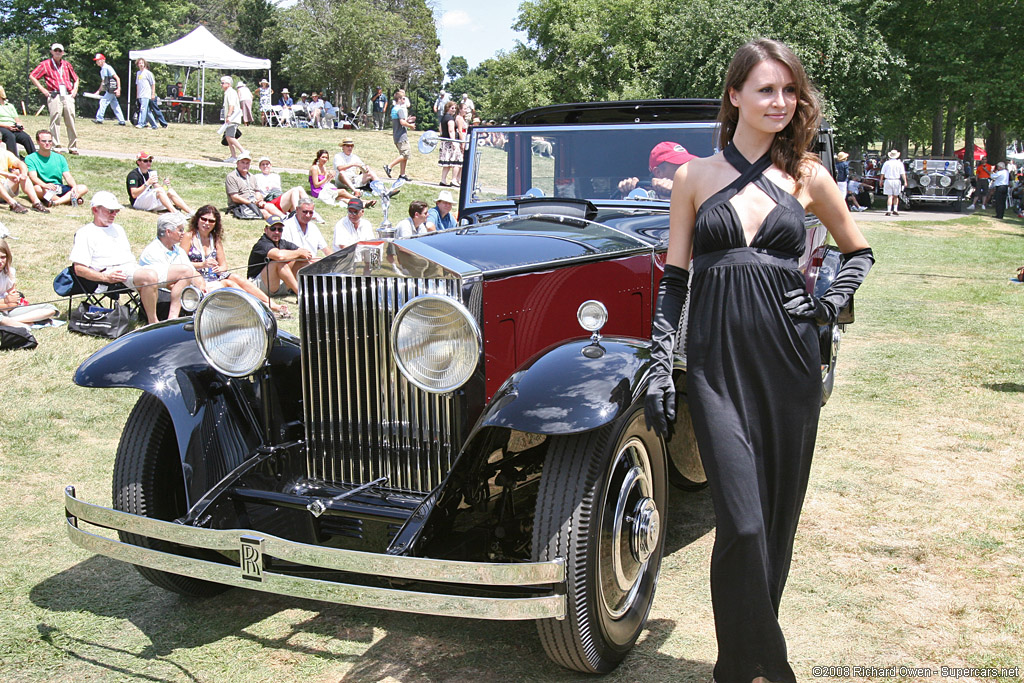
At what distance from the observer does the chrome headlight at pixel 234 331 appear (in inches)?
134

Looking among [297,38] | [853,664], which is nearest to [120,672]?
[853,664]

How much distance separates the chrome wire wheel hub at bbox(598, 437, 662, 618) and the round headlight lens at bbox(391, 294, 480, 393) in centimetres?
62

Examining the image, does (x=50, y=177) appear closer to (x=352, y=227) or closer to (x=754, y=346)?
(x=352, y=227)

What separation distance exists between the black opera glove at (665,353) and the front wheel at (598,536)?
35cm

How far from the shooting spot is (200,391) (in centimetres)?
351

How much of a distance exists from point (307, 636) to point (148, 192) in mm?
10493

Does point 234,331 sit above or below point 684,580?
above

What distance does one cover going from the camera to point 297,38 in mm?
39781

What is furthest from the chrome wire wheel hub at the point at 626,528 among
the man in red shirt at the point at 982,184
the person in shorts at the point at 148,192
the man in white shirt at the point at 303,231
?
the man in red shirt at the point at 982,184

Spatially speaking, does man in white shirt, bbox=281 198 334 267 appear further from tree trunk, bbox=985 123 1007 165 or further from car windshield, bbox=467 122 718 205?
tree trunk, bbox=985 123 1007 165

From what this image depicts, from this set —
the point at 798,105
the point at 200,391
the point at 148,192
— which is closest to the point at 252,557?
the point at 200,391

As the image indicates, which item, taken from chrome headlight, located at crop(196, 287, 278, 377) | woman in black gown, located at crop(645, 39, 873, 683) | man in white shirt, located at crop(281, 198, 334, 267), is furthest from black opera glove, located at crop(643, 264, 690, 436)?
man in white shirt, located at crop(281, 198, 334, 267)

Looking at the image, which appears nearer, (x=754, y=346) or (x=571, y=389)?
(x=754, y=346)

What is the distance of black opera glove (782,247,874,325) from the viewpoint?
240 centimetres
